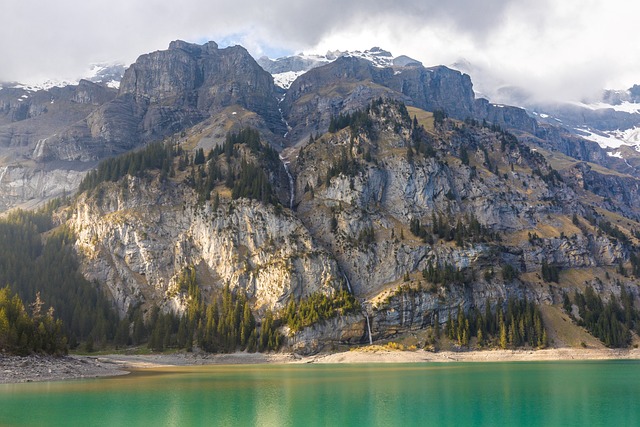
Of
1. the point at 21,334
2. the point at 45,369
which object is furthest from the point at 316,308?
the point at 45,369

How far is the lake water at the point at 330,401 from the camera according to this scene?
5616cm

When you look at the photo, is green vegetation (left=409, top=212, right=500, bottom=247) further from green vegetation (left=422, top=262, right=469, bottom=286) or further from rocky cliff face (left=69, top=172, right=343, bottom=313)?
rocky cliff face (left=69, top=172, right=343, bottom=313)

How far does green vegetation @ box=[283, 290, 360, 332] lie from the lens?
535 ft

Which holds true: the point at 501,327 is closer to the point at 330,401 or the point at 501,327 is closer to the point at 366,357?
the point at 366,357

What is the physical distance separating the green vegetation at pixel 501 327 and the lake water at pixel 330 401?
6274 centimetres

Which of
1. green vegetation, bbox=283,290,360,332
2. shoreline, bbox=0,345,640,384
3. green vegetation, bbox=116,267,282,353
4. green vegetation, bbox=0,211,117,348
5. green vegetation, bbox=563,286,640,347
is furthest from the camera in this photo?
green vegetation, bbox=0,211,117,348

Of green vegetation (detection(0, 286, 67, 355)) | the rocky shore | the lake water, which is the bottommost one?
the lake water

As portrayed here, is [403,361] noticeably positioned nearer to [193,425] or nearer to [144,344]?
[144,344]

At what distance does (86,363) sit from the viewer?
380 ft

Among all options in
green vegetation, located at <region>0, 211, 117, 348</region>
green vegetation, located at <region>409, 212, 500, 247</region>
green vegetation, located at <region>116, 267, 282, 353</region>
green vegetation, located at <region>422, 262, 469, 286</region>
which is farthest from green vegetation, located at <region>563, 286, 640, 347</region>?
green vegetation, located at <region>0, 211, 117, 348</region>

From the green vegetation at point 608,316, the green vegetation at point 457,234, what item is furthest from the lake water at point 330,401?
the green vegetation at point 457,234

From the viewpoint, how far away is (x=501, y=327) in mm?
165000

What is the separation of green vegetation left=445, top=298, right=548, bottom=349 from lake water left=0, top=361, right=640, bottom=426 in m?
62.7

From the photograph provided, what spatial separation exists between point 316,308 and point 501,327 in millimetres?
54771
